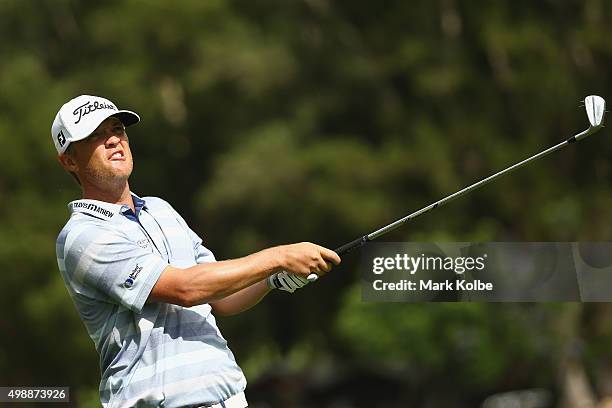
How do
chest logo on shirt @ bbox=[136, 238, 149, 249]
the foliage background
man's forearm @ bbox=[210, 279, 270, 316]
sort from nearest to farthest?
chest logo on shirt @ bbox=[136, 238, 149, 249] → man's forearm @ bbox=[210, 279, 270, 316] → the foliage background

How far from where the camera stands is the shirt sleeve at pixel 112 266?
9.75ft

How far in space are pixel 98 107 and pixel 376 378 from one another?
8376mm

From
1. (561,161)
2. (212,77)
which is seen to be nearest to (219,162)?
(212,77)

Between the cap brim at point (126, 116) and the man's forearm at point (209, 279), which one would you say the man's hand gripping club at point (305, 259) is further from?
the cap brim at point (126, 116)

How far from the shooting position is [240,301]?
3.43 m

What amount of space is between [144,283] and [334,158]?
962 cm

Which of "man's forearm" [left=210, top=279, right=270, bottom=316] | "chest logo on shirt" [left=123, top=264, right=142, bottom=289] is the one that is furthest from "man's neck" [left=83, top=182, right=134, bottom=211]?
"man's forearm" [left=210, top=279, right=270, bottom=316]

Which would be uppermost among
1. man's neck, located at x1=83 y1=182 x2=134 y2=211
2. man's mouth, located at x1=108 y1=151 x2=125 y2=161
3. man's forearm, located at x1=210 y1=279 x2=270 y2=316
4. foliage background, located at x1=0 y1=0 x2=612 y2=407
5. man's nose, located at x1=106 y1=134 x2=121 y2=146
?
foliage background, located at x1=0 y1=0 x2=612 y2=407

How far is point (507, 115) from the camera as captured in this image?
40.8 ft

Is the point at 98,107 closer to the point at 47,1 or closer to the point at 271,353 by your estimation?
the point at 271,353

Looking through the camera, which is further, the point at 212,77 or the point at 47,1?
the point at 47,1

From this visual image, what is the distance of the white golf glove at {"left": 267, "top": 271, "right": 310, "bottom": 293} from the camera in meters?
3.13

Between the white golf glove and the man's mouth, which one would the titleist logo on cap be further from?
the white golf glove

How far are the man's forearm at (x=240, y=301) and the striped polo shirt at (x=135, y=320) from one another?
0.85ft
